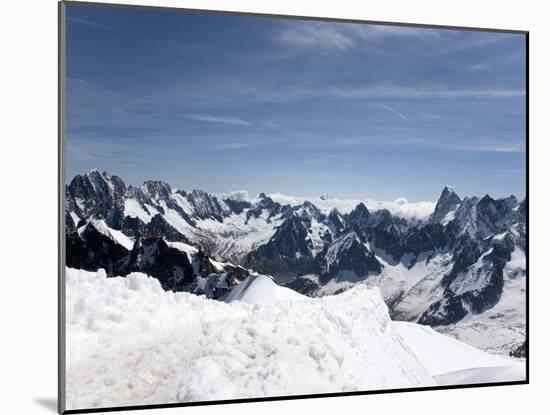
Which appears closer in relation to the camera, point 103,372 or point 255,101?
point 103,372

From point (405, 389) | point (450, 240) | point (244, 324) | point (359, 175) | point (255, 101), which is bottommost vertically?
point (405, 389)

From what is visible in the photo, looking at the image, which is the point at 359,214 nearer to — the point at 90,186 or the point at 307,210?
the point at 307,210

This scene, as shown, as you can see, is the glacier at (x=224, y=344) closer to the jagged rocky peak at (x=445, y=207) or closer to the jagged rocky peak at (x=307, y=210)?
the jagged rocky peak at (x=307, y=210)

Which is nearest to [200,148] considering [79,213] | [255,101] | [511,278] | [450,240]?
[255,101]

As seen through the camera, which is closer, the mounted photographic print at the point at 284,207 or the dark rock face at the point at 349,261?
the mounted photographic print at the point at 284,207

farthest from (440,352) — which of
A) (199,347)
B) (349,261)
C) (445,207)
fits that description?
(199,347)

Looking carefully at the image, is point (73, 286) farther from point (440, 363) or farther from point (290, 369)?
point (440, 363)

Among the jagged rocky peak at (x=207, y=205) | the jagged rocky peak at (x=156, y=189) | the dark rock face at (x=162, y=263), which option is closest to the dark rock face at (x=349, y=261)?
the jagged rocky peak at (x=207, y=205)
